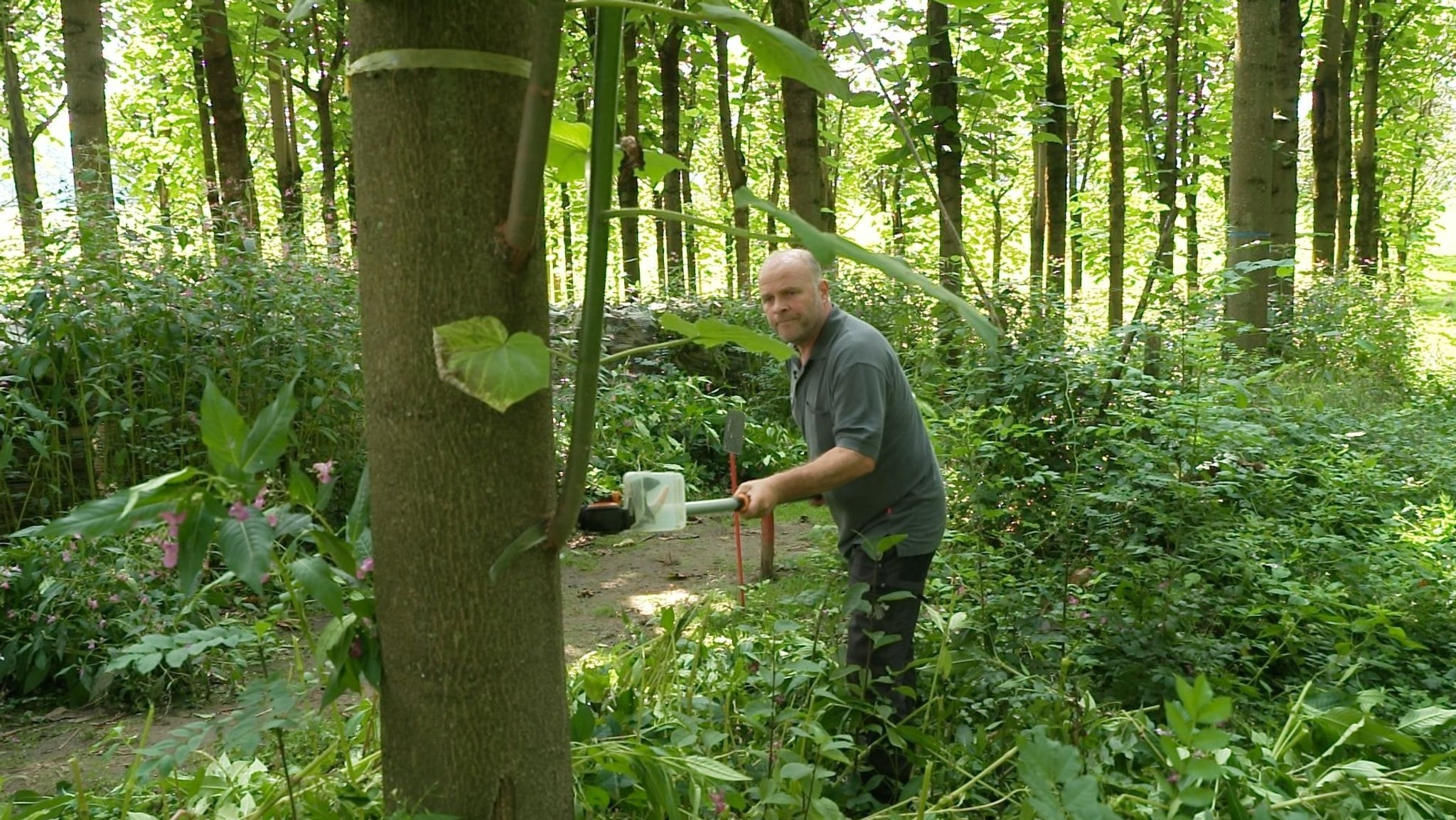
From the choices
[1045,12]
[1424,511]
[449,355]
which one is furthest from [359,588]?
[1045,12]

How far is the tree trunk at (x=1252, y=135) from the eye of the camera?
854cm

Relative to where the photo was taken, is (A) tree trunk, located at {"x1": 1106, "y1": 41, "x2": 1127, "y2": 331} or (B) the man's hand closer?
(B) the man's hand

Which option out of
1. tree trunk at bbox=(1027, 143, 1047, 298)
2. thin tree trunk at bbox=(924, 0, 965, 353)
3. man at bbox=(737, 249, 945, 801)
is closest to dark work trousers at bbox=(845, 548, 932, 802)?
man at bbox=(737, 249, 945, 801)

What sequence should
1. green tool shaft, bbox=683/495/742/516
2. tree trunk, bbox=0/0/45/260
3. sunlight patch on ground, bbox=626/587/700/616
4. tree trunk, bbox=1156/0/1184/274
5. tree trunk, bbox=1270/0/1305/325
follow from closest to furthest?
green tool shaft, bbox=683/495/742/516, sunlight patch on ground, bbox=626/587/700/616, tree trunk, bbox=1270/0/1305/325, tree trunk, bbox=0/0/45/260, tree trunk, bbox=1156/0/1184/274

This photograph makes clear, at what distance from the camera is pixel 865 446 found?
3.47m

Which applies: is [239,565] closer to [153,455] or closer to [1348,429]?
[153,455]

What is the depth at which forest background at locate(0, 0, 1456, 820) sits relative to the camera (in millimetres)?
1380

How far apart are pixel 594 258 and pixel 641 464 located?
7.70 m

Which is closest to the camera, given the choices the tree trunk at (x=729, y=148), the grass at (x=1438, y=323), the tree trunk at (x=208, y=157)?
the tree trunk at (x=208, y=157)

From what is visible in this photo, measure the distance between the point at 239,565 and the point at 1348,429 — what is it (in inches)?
307

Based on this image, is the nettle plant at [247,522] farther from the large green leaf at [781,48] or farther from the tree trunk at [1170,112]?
the tree trunk at [1170,112]

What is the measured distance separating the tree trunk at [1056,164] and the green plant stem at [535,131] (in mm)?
7575

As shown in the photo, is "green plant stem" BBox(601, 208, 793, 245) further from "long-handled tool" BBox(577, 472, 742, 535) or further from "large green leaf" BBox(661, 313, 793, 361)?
"long-handled tool" BBox(577, 472, 742, 535)

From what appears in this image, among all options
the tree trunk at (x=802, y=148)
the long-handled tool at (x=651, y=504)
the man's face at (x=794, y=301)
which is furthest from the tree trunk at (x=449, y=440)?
the tree trunk at (x=802, y=148)
